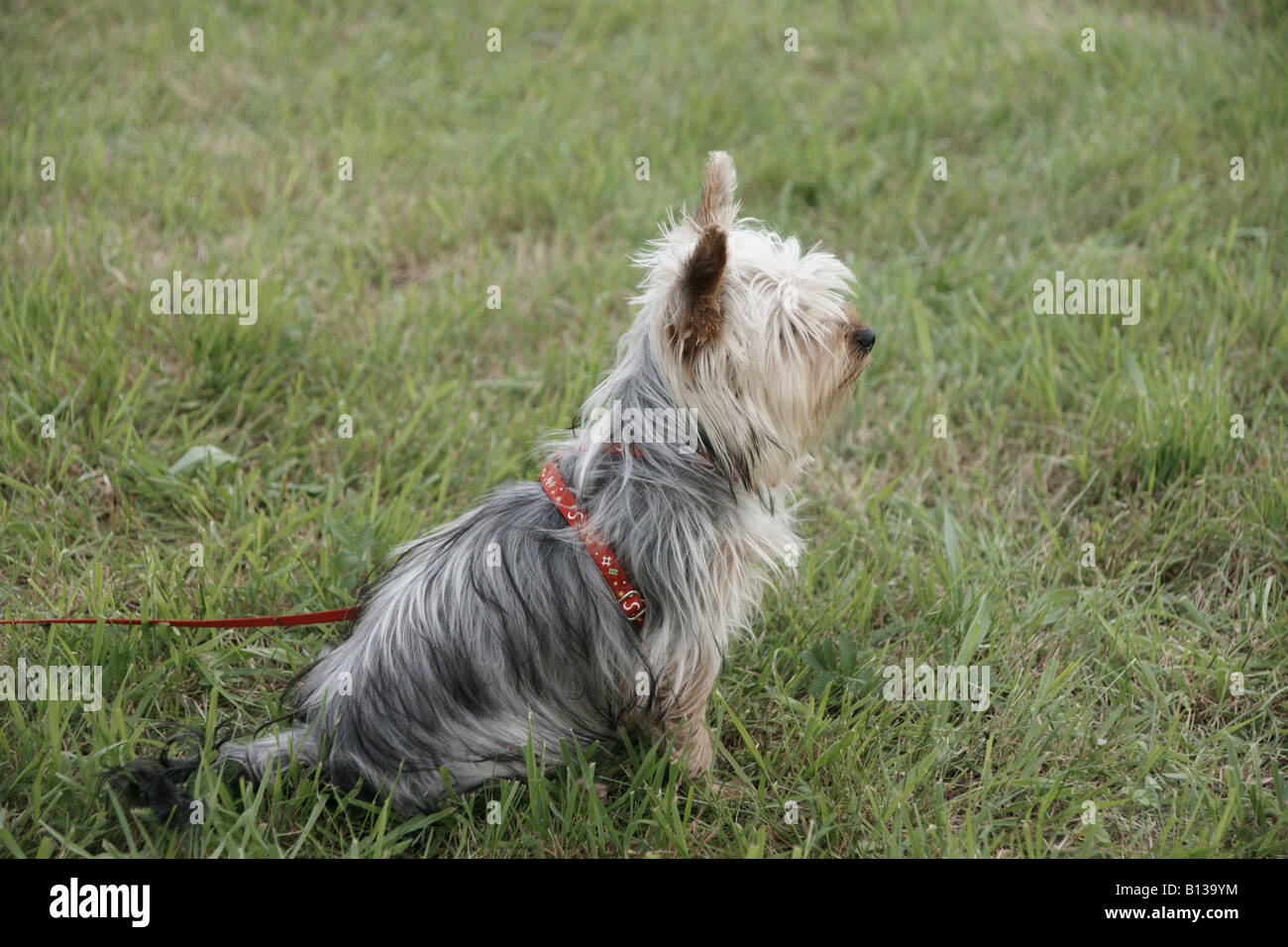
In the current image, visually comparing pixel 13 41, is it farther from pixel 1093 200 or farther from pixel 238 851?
pixel 1093 200

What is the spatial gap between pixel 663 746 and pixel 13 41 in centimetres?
→ 748

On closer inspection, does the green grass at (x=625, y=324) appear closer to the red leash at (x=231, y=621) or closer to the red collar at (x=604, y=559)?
the red leash at (x=231, y=621)

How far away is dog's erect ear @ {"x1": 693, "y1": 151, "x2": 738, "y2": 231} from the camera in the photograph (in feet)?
10.0

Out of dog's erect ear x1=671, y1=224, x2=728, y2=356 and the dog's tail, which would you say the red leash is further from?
dog's erect ear x1=671, y1=224, x2=728, y2=356

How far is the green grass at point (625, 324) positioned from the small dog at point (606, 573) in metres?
0.18

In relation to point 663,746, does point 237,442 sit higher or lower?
higher

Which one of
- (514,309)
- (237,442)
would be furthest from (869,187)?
(237,442)

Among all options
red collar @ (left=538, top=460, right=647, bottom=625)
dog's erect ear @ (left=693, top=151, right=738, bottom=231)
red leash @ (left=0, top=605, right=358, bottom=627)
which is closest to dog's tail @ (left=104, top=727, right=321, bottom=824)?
red leash @ (left=0, top=605, right=358, bottom=627)

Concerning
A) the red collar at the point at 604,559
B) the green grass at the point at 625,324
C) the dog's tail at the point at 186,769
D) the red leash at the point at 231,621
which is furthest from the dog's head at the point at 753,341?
the dog's tail at the point at 186,769

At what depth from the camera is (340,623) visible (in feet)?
12.8

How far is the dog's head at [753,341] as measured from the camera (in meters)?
2.95

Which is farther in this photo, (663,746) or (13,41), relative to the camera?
(13,41)

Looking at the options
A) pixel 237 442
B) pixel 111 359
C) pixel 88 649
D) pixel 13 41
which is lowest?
pixel 88 649

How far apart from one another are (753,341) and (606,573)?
33.9 inches
